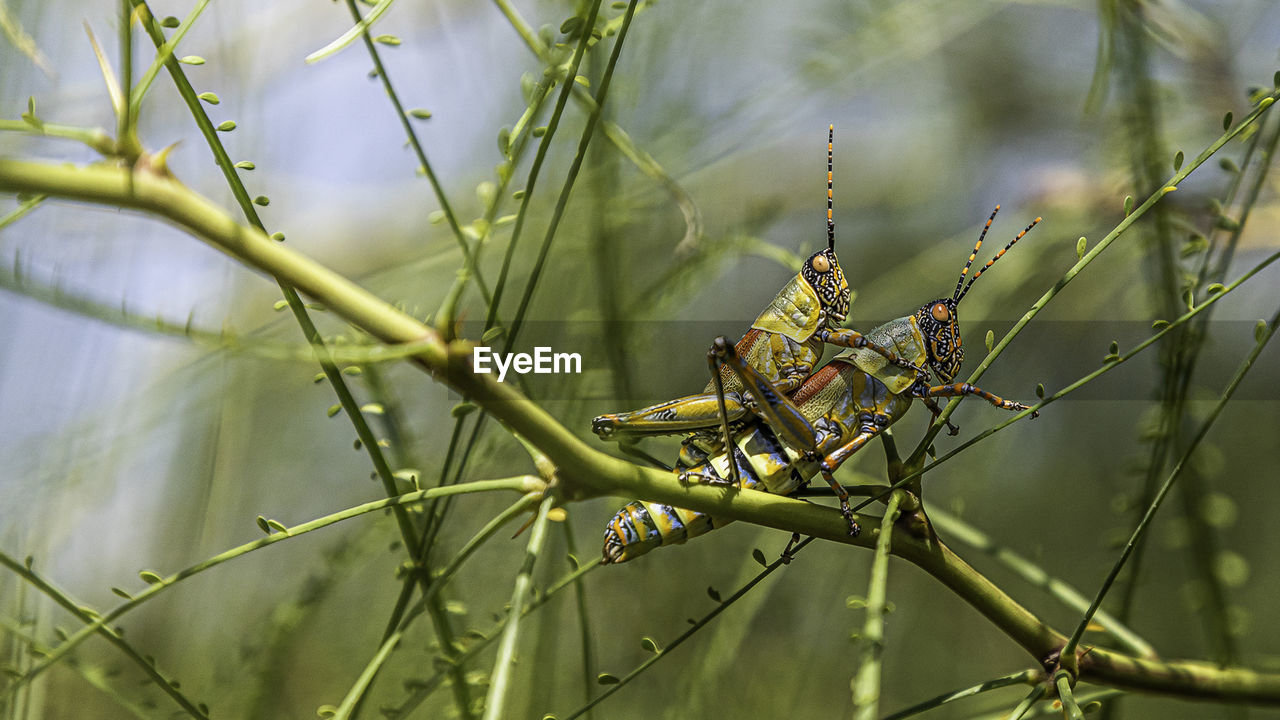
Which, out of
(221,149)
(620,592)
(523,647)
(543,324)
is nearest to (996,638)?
(620,592)

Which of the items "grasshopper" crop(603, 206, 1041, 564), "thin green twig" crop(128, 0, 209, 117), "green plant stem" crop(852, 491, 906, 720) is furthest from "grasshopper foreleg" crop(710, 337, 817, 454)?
"thin green twig" crop(128, 0, 209, 117)

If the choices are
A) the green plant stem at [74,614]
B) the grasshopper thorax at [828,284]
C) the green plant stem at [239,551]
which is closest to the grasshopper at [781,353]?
the grasshopper thorax at [828,284]

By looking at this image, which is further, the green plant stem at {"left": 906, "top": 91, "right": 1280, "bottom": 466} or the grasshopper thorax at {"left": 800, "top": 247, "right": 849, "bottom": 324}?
the grasshopper thorax at {"left": 800, "top": 247, "right": 849, "bottom": 324}

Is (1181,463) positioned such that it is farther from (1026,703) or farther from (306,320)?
(306,320)

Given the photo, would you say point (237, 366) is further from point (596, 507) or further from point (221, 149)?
point (221, 149)

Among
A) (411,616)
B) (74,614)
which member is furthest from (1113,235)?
(74,614)

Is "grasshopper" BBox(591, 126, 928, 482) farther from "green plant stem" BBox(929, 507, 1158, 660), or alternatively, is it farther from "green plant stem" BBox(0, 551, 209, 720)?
"green plant stem" BBox(0, 551, 209, 720)

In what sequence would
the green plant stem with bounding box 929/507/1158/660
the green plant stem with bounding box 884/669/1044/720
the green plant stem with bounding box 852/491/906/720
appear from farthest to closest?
the green plant stem with bounding box 929/507/1158/660 < the green plant stem with bounding box 884/669/1044/720 < the green plant stem with bounding box 852/491/906/720
